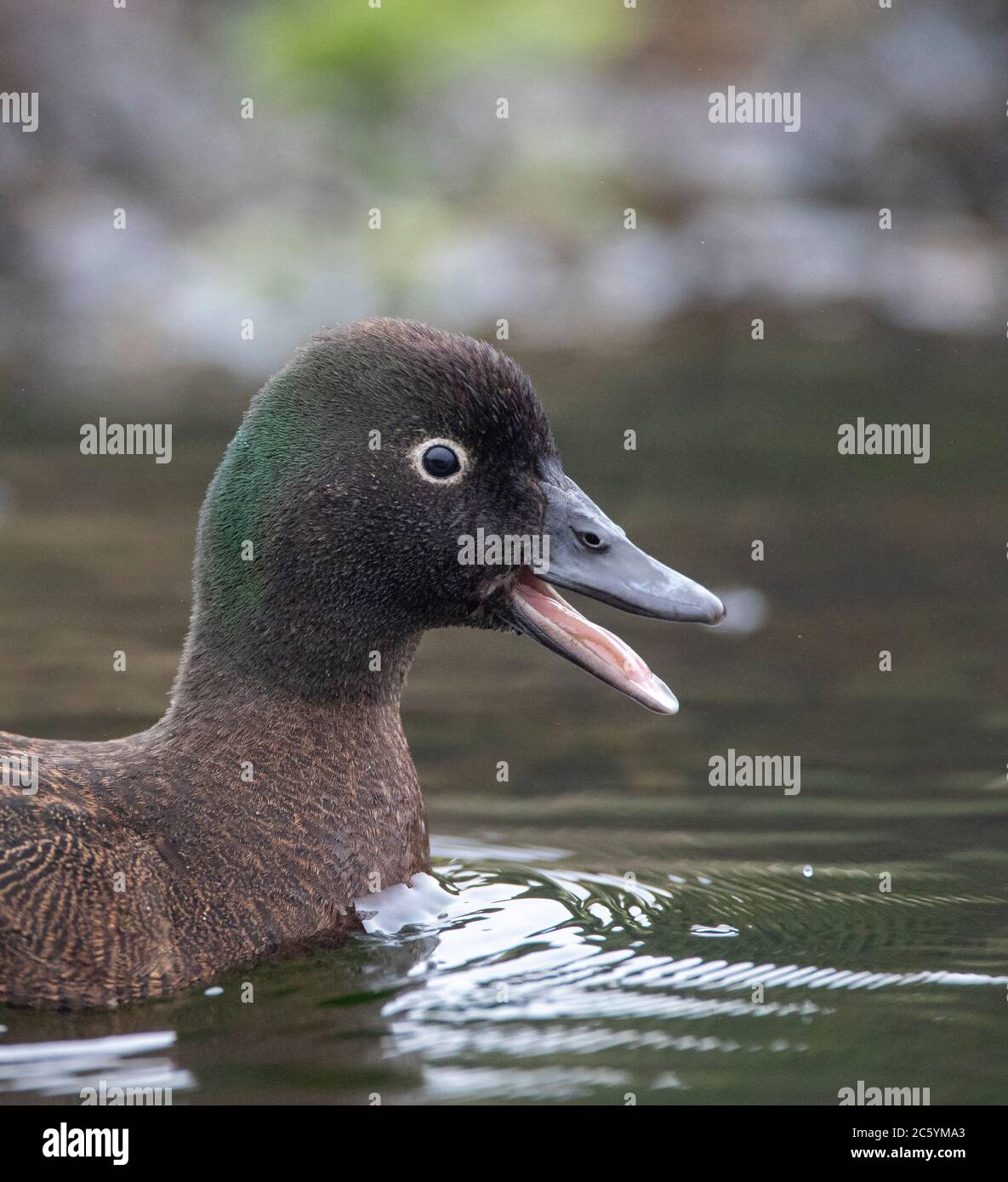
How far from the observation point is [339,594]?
6.76m

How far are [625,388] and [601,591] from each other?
11670 millimetres

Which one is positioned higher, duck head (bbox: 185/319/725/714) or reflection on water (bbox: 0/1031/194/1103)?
duck head (bbox: 185/319/725/714)

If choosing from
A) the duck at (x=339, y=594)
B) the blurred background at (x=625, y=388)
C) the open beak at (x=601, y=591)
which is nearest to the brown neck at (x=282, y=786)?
the duck at (x=339, y=594)

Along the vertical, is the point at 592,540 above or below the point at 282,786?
above

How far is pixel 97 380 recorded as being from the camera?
1812 centimetres

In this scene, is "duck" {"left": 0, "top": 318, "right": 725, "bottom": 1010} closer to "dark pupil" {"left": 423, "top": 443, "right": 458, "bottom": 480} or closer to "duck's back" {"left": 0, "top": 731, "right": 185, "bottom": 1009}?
"dark pupil" {"left": 423, "top": 443, "right": 458, "bottom": 480}

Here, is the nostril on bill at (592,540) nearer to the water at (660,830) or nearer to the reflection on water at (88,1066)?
the water at (660,830)

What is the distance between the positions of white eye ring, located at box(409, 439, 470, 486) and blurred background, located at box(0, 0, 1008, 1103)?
159 centimetres

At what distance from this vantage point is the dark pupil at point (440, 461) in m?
6.73

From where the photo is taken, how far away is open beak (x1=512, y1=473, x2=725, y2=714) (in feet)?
21.8

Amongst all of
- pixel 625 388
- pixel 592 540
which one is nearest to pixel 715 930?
pixel 592 540

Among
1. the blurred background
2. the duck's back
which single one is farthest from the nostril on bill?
the duck's back

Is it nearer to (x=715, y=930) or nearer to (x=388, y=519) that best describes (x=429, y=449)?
(x=388, y=519)

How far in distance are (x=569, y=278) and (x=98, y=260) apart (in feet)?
16.6
